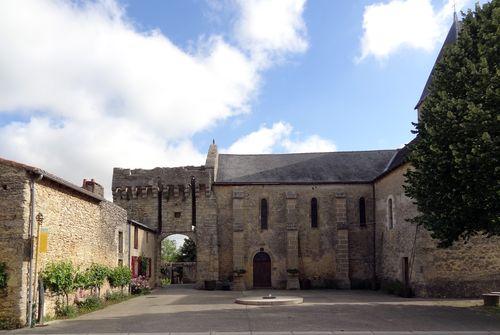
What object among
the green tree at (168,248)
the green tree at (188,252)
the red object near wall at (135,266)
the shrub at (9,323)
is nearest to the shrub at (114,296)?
the red object near wall at (135,266)

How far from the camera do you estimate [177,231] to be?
33.1 meters

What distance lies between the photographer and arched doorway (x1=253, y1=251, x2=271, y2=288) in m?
31.9

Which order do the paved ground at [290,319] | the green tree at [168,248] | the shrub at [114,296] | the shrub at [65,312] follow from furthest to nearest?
the green tree at [168,248] < the shrub at [114,296] < the shrub at [65,312] < the paved ground at [290,319]

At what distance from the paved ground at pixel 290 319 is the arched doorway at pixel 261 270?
41.2 feet

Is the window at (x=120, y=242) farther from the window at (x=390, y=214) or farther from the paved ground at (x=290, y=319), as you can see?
the window at (x=390, y=214)

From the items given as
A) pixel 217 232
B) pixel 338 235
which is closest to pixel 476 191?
pixel 338 235

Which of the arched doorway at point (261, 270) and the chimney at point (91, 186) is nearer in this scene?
the chimney at point (91, 186)

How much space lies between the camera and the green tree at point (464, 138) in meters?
14.0

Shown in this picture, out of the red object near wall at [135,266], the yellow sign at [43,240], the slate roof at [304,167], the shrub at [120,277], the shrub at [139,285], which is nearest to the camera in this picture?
the yellow sign at [43,240]

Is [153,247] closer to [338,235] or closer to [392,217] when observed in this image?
[338,235]

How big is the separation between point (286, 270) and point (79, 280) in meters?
16.5

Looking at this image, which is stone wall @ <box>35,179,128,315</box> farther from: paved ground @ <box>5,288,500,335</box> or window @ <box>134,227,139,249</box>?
window @ <box>134,227,139,249</box>

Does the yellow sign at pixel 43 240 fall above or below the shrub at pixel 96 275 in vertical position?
above

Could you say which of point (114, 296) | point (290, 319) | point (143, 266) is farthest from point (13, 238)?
point (143, 266)
